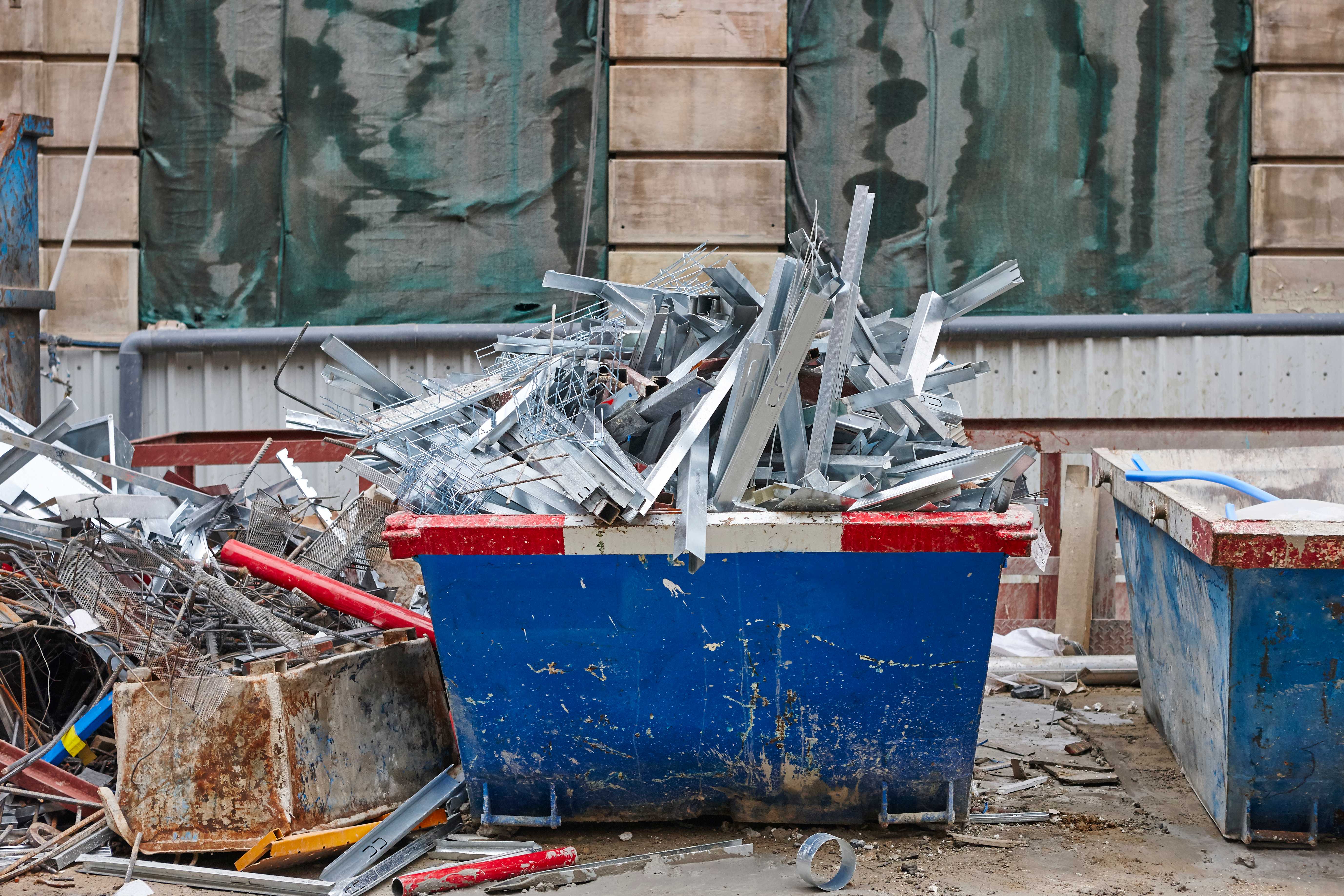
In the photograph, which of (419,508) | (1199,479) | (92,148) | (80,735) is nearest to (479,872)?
(419,508)

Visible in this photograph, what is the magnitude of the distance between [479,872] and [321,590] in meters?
1.10

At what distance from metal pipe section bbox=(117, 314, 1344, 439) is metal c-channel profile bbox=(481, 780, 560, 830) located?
4.01m

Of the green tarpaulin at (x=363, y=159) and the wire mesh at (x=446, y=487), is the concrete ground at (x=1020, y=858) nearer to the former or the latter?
the wire mesh at (x=446, y=487)

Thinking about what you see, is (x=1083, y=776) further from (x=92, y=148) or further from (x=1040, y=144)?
(x=92, y=148)

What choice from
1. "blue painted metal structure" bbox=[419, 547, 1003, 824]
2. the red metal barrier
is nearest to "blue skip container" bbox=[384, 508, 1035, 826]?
"blue painted metal structure" bbox=[419, 547, 1003, 824]

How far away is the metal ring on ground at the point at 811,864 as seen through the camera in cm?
296

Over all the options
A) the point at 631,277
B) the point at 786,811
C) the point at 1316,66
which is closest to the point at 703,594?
the point at 786,811

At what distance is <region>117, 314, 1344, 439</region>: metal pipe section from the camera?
22.8 ft

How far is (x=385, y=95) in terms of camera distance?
281 inches

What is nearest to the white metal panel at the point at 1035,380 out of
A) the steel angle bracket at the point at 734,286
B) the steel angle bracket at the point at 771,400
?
the steel angle bracket at the point at 734,286

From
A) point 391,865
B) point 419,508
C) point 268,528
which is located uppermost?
point 419,508

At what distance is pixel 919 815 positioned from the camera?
10.9 ft

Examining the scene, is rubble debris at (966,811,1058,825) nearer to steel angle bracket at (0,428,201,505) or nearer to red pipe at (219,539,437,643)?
red pipe at (219,539,437,643)

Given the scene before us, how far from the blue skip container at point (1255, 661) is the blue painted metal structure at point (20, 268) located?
4853mm
